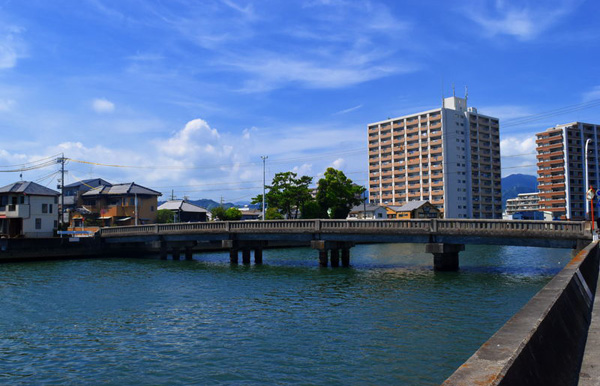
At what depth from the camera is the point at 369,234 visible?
43.1 meters

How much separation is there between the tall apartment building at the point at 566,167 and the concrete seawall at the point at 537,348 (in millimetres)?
145939

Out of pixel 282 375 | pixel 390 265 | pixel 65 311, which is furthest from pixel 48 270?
pixel 282 375

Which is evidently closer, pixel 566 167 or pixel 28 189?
pixel 28 189

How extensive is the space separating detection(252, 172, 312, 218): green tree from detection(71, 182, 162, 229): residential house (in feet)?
85.3

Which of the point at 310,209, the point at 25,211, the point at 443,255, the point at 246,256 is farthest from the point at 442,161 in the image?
the point at 25,211

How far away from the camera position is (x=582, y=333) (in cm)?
Answer: 1069

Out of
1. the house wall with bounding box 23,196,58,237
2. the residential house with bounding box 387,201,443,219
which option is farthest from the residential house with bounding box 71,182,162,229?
the residential house with bounding box 387,201,443,219

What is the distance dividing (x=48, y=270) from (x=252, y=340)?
37.8 m

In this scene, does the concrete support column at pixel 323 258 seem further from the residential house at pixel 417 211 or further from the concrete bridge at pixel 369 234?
the residential house at pixel 417 211

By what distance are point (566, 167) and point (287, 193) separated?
9693cm

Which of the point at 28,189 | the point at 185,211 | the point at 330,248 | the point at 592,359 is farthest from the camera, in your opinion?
the point at 185,211

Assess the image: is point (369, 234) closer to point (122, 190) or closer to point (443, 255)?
point (443, 255)

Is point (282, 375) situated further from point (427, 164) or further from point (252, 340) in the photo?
point (427, 164)

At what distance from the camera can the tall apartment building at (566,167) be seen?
458 feet
